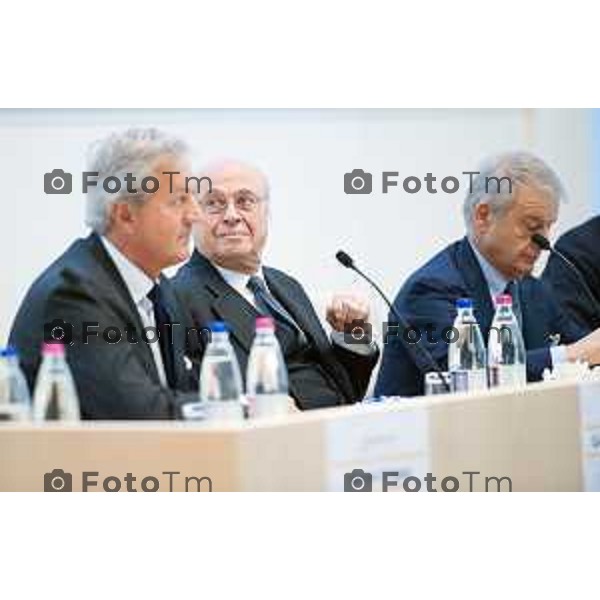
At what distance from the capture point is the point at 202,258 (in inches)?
171

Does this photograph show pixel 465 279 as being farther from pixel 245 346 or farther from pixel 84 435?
pixel 84 435

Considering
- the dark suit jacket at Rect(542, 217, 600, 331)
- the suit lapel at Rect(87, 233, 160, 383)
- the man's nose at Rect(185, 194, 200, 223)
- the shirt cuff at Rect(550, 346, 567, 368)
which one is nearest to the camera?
the suit lapel at Rect(87, 233, 160, 383)

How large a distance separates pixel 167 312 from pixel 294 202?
49 cm

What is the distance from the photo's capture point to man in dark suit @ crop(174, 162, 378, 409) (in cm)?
434

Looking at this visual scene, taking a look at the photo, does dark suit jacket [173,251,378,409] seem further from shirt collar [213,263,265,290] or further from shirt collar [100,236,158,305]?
shirt collar [100,236,158,305]

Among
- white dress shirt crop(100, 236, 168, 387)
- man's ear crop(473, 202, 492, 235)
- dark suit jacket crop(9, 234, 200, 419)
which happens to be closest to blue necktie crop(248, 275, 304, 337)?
dark suit jacket crop(9, 234, 200, 419)

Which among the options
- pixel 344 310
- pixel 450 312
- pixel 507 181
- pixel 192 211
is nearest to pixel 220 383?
pixel 192 211

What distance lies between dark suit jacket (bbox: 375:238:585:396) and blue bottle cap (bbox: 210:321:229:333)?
497mm

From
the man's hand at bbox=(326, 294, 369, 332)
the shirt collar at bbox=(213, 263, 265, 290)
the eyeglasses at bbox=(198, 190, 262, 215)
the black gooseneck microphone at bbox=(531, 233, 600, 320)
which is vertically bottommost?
the man's hand at bbox=(326, 294, 369, 332)

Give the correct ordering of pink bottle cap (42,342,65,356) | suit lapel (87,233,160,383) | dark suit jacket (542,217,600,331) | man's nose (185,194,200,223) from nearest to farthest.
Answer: pink bottle cap (42,342,65,356) → suit lapel (87,233,160,383) → man's nose (185,194,200,223) → dark suit jacket (542,217,600,331)

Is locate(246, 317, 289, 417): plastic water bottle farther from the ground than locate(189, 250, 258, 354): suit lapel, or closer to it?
closer to it

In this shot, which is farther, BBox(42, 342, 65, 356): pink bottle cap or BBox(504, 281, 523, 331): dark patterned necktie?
BBox(504, 281, 523, 331): dark patterned necktie

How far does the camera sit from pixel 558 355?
471 centimetres

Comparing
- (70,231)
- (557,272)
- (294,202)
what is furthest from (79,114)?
(557,272)
